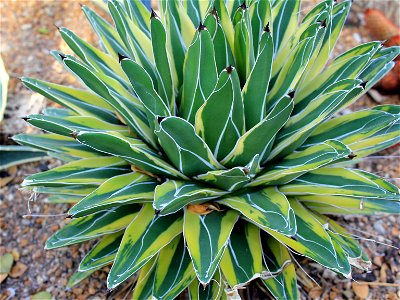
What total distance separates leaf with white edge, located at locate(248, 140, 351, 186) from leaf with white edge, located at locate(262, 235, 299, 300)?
0.21 m

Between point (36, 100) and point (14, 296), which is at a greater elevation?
point (36, 100)

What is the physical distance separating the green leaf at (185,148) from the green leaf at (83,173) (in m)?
0.21

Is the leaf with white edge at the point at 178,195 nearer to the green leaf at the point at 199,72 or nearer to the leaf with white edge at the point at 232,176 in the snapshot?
the leaf with white edge at the point at 232,176

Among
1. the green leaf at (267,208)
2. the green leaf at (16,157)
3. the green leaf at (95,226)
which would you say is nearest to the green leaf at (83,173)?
the green leaf at (95,226)

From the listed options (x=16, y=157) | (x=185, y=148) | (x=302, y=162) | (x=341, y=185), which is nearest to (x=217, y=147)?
(x=185, y=148)

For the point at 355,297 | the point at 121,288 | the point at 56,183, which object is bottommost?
the point at 355,297

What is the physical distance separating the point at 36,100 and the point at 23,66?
0.94 feet

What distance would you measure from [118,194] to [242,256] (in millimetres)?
361

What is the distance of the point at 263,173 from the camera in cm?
133

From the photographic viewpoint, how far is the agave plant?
46.9 inches

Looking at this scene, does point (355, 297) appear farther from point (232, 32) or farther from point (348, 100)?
point (232, 32)

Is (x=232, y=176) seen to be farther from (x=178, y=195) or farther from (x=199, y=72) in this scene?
(x=199, y=72)

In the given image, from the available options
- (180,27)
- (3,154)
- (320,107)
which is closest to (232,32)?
(180,27)

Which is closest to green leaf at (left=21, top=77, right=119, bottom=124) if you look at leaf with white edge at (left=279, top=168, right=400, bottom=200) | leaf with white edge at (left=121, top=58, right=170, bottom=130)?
leaf with white edge at (left=121, top=58, right=170, bottom=130)
